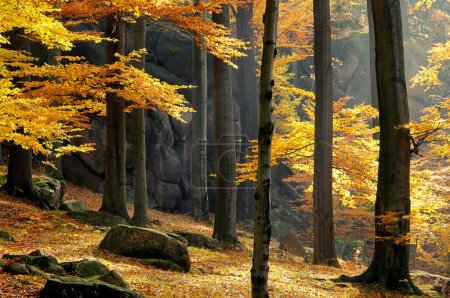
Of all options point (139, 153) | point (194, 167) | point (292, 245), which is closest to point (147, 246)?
point (139, 153)

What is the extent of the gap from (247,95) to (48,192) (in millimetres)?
12206

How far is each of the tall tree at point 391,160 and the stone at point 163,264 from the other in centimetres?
415

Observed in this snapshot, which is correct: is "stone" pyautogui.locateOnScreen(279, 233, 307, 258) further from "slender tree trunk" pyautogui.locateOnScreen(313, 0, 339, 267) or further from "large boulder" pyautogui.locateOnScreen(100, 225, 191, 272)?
"large boulder" pyautogui.locateOnScreen(100, 225, 191, 272)

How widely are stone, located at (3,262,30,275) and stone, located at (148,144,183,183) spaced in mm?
17956

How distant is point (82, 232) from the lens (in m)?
12.2

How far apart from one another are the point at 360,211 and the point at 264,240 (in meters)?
16.7

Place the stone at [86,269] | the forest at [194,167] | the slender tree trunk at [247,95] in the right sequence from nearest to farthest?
the stone at [86,269] < the forest at [194,167] < the slender tree trunk at [247,95]

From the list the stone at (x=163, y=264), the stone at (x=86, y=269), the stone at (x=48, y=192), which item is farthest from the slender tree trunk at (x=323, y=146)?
the stone at (x=86, y=269)

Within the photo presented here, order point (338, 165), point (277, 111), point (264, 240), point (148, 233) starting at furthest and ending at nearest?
point (277, 111) → point (338, 165) → point (148, 233) → point (264, 240)

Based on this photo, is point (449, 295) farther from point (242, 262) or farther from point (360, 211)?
point (360, 211)

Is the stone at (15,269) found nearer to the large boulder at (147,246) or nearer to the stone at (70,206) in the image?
Result: the large boulder at (147,246)

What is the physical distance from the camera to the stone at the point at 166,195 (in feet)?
82.1

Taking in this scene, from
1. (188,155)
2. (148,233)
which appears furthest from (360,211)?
(148,233)

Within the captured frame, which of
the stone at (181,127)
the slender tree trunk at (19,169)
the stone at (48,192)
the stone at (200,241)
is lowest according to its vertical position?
the stone at (200,241)
